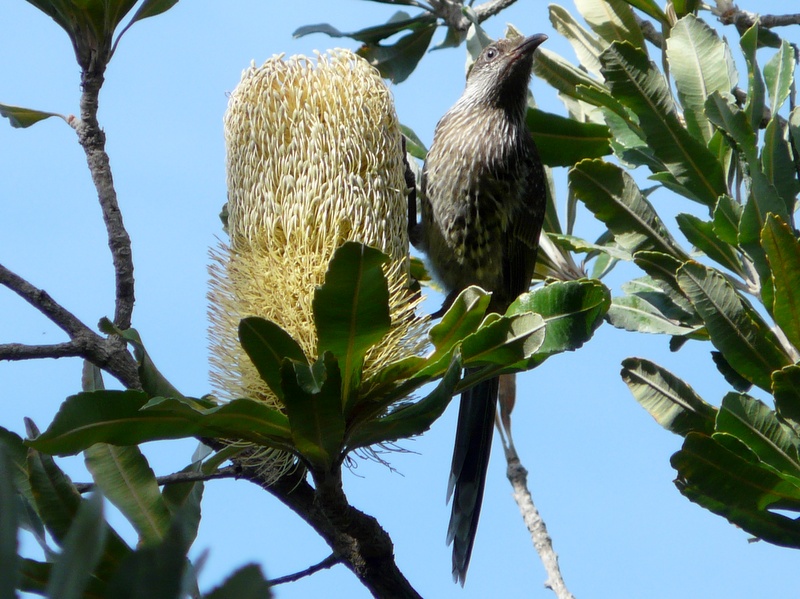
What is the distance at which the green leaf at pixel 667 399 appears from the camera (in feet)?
8.05

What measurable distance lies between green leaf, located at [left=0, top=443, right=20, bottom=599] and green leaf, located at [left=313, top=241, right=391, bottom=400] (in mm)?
923

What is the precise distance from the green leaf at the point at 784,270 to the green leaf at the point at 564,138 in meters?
0.99

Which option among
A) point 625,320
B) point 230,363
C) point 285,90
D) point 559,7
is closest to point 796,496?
point 625,320

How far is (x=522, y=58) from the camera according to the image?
374 cm

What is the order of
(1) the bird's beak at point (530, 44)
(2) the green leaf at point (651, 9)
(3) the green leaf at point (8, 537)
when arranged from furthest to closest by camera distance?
(1) the bird's beak at point (530, 44)
(2) the green leaf at point (651, 9)
(3) the green leaf at point (8, 537)

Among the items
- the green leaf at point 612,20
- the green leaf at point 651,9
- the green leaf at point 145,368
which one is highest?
the green leaf at point 612,20

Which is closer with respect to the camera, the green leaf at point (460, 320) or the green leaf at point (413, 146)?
the green leaf at point (460, 320)

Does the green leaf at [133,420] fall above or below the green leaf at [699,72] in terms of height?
below

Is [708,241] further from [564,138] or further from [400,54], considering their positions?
[400,54]

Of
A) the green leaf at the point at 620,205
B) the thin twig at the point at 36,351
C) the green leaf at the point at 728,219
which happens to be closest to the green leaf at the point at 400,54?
the green leaf at the point at 620,205

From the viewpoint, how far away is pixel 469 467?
3643mm

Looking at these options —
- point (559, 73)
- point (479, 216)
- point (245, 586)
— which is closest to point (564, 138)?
point (559, 73)

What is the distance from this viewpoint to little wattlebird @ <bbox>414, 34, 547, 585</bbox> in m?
3.47

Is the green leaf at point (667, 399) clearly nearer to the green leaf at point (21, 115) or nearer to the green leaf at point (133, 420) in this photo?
the green leaf at point (133, 420)
